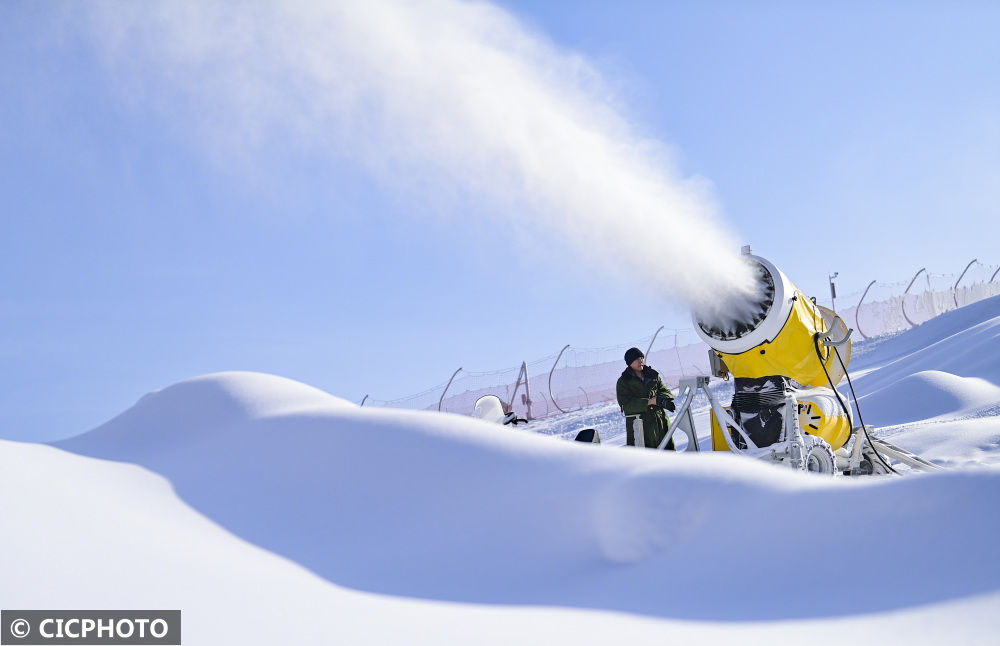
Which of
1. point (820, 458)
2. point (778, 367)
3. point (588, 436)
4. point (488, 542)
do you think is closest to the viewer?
point (488, 542)

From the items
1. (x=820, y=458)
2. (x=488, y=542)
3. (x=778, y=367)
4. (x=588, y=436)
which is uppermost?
(x=778, y=367)

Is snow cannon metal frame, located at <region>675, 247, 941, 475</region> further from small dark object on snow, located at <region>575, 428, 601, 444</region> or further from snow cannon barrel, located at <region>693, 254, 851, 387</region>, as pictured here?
small dark object on snow, located at <region>575, 428, 601, 444</region>

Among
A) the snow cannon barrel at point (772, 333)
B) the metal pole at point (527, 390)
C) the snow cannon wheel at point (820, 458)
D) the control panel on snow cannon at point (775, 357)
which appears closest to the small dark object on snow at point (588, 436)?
the control panel on snow cannon at point (775, 357)

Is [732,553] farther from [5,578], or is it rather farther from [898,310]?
[898,310]

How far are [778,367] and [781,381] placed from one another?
124 mm

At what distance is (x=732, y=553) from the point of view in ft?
8.38

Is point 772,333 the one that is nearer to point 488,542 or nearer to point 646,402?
point 646,402

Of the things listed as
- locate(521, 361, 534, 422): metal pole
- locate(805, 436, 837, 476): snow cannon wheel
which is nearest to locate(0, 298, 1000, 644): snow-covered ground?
locate(805, 436, 837, 476): snow cannon wheel

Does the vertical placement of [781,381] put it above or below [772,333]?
below

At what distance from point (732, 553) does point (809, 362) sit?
4.40 meters

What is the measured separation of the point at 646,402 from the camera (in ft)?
21.5

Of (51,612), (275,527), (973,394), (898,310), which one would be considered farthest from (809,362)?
(898,310)

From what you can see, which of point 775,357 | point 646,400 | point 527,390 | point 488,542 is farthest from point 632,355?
point 527,390

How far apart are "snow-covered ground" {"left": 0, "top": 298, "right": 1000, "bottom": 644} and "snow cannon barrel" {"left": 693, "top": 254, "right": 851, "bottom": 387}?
10.9 feet
